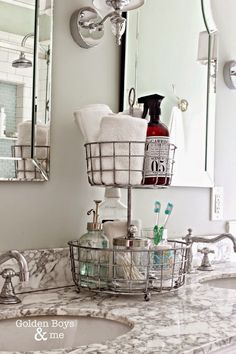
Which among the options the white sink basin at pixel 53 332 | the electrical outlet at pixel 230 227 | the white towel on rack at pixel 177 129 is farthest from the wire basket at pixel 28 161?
the electrical outlet at pixel 230 227

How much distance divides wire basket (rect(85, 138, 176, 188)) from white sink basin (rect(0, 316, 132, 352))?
32 cm

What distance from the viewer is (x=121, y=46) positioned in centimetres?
157

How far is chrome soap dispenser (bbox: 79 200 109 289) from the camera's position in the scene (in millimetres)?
1262

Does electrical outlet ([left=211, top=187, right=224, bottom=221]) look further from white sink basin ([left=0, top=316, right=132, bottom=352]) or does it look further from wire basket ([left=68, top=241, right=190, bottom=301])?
white sink basin ([left=0, top=316, right=132, bottom=352])

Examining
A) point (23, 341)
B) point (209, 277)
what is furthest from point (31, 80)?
point (209, 277)

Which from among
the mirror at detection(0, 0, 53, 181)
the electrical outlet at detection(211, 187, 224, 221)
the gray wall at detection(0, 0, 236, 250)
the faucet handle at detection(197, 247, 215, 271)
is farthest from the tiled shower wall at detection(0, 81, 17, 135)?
the electrical outlet at detection(211, 187, 224, 221)

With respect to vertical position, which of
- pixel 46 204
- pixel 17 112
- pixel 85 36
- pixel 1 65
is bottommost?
pixel 46 204

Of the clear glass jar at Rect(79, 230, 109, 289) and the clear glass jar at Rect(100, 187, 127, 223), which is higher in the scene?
Answer: the clear glass jar at Rect(100, 187, 127, 223)

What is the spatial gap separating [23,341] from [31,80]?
2.01 ft

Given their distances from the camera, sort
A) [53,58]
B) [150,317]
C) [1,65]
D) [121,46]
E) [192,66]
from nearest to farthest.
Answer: [150,317], [1,65], [53,58], [121,46], [192,66]

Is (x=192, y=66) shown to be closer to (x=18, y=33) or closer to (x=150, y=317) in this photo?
(x=18, y=33)

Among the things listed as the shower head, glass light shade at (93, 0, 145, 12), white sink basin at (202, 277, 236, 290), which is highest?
glass light shade at (93, 0, 145, 12)

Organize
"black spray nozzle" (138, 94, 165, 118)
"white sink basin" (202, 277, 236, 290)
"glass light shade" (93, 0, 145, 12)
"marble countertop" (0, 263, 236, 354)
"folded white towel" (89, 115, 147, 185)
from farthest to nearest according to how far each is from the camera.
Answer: "white sink basin" (202, 277, 236, 290) < "glass light shade" (93, 0, 145, 12) < "black spray nozzle" (138, 94, 165, 118) < "folded white towel" (89, 115, 147, 185) < "marble countertop" (0, 263, 236, 354)

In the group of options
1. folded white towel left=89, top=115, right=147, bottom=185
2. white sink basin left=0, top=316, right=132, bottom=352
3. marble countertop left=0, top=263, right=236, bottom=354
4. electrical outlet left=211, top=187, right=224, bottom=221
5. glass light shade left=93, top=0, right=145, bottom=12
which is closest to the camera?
marble countertop left=0, top=263, right=236, bottom=354
